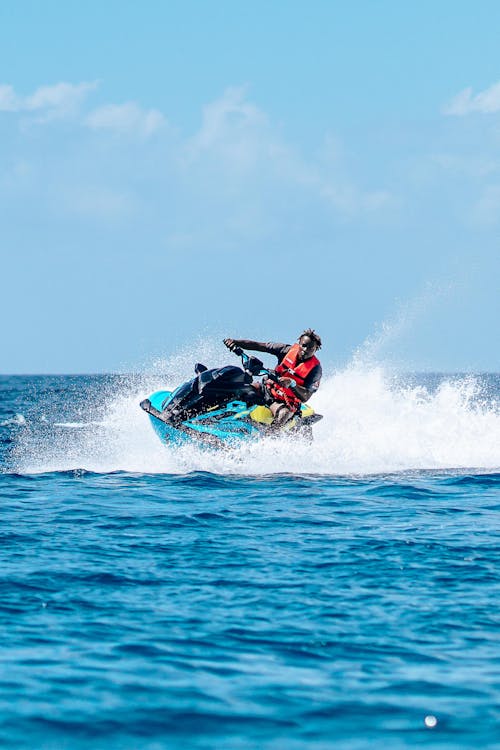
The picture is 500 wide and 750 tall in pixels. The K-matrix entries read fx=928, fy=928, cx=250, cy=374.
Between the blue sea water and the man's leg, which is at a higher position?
the man's leg

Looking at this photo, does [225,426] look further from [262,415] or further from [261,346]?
[261,346]

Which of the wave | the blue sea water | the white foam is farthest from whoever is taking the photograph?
the wave

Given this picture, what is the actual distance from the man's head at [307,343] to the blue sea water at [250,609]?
6.49 feet

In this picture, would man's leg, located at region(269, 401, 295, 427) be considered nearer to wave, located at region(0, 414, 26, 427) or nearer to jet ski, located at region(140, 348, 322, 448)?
jet ski, located at region(140, 348, 322, 448)

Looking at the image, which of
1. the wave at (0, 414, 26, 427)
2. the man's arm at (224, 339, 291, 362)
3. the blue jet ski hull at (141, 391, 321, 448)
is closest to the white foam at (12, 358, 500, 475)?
the blue jet ski hull at (141, 391, 321, 448)

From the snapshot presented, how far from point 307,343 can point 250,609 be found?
27.8ft

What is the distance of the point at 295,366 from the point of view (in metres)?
15.1

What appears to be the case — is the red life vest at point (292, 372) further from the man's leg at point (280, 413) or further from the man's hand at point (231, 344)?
the man's hand at point (231, 344)

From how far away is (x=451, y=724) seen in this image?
5.05 m

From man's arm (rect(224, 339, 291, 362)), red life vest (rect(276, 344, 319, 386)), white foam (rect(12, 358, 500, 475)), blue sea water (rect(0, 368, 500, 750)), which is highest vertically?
man's arm (rect(224, 339, 291, 362))

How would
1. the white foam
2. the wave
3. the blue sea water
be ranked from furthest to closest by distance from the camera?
the wave < the white foam < the blue sea water

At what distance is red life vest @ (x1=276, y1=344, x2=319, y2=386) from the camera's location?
49.6ft

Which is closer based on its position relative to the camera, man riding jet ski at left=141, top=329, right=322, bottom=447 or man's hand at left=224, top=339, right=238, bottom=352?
man riding jet ski at left=141, top=329, right=322, bottom=447

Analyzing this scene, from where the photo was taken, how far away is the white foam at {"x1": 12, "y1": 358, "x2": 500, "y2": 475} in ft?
48.8
